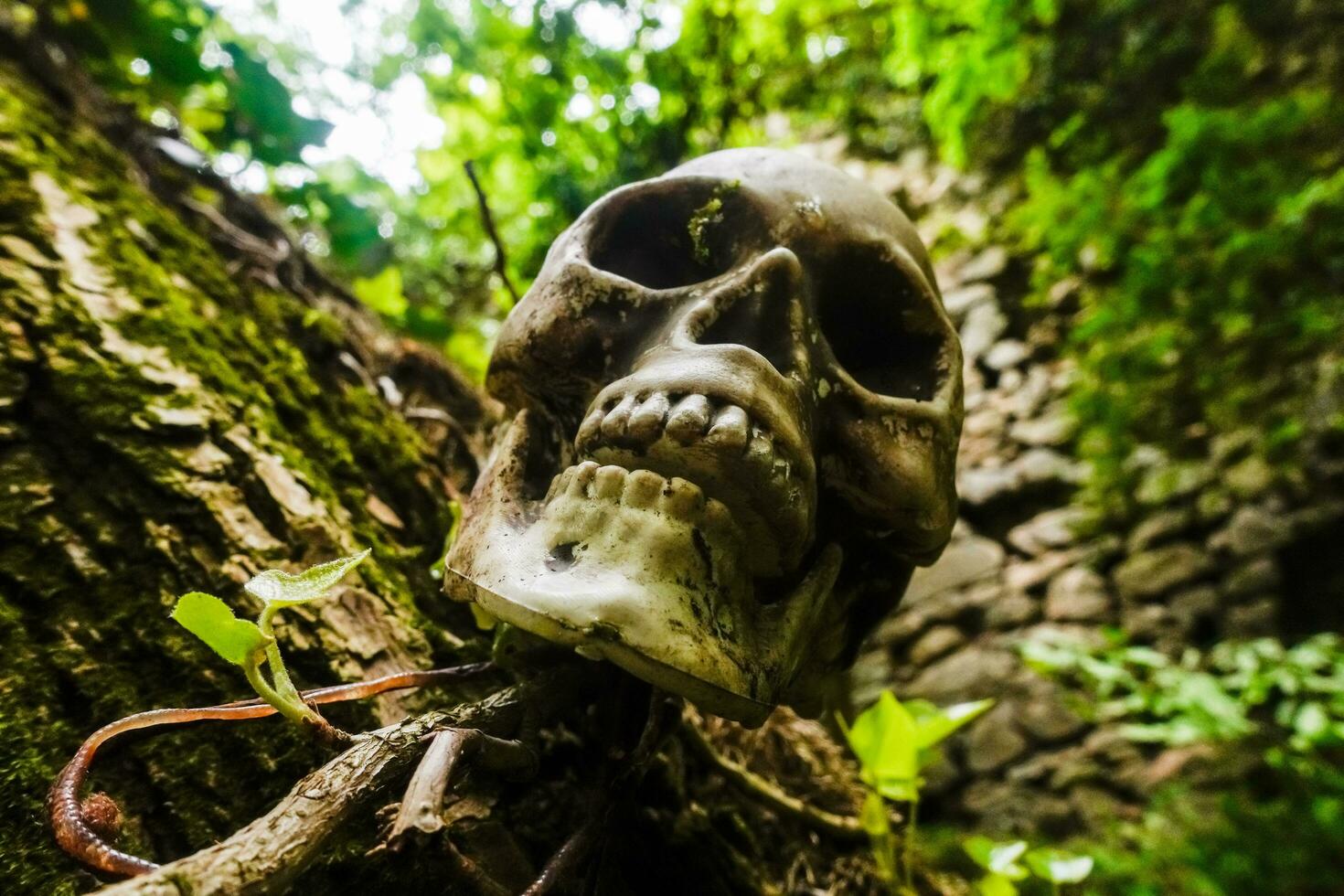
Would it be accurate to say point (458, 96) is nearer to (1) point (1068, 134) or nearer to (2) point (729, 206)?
(1) point (1068, 134)

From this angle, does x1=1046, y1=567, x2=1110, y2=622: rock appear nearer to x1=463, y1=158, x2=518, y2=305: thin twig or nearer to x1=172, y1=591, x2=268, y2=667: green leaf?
x1=463, y1=158, x2=518, y2=305: thin twig

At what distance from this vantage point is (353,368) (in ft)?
4.11

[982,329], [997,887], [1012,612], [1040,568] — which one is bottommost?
[1012,612]

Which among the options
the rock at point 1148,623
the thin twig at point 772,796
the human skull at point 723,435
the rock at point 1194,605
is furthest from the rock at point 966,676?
the human skull at point 723,435

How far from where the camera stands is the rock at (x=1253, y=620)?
1.76m

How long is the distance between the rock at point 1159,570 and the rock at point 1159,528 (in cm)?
3

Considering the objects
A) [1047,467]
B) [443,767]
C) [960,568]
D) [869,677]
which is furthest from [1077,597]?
[443,767]

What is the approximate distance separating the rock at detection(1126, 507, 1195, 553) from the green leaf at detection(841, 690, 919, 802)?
1.57m

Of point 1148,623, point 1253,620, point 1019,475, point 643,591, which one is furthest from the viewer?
point 1019,475

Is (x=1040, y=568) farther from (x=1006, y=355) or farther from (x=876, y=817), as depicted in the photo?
(x=876, y=817)

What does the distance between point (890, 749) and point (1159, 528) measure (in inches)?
63.9

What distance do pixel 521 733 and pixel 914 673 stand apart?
6.81 ft

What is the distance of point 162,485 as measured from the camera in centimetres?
77

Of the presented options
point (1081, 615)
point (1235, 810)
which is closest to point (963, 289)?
point (1081, 615)
